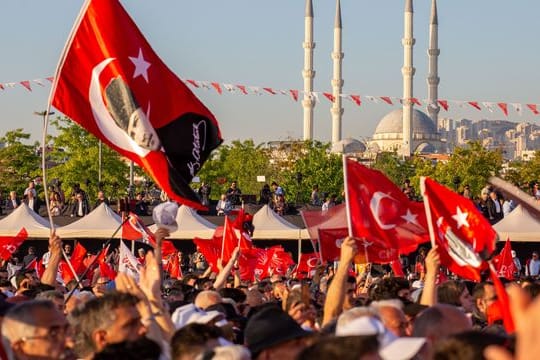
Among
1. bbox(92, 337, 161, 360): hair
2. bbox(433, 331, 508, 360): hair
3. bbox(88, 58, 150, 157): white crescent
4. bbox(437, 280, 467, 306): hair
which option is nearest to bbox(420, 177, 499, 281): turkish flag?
bbox(437, 280, 467, 306): hair

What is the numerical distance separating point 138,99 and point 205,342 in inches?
212

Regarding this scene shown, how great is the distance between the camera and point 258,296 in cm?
1136

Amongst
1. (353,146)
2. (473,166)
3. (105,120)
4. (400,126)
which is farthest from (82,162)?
(400,126)

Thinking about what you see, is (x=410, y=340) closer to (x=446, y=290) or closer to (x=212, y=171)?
(x=446, y=290)

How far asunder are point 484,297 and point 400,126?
170003 millimetres

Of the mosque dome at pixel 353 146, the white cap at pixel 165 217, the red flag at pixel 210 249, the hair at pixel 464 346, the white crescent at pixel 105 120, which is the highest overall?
the white crescent at pixel 105 120

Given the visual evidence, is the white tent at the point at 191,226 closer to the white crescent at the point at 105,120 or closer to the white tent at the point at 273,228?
the white tent at the point at 273,228

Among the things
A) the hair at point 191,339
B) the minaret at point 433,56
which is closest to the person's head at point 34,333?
the hair at point 191,339

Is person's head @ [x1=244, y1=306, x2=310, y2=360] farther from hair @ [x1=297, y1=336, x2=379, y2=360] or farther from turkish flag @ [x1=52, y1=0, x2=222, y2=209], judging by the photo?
turkish flag @ [x1=52, y1=0, x2=222, y2=209]

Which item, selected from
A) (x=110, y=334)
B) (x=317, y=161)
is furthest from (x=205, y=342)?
(x=317, y=161)

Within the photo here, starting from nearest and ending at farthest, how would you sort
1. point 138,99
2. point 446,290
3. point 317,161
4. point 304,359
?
point 304,359
point 446,290
point 138,99
point 317,161

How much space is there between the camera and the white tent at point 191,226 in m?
34.8

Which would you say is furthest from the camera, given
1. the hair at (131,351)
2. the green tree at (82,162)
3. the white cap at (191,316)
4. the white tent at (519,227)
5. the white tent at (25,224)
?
the green tree at (82,162)

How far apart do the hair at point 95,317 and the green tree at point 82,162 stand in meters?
64.4
